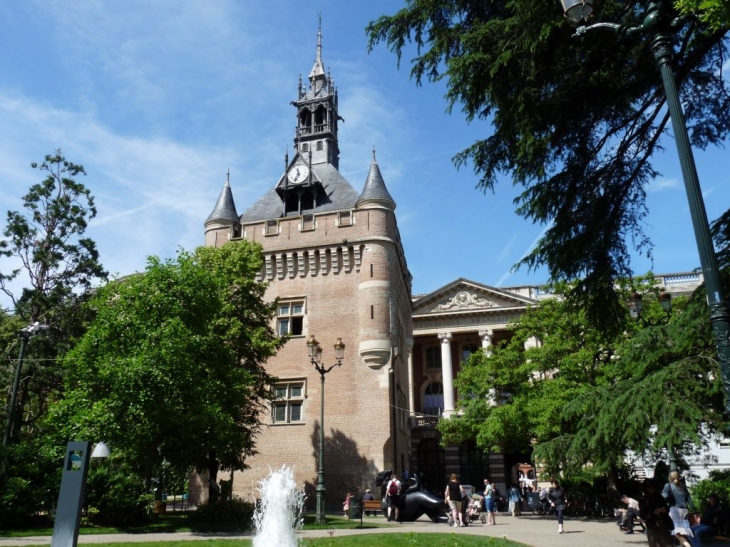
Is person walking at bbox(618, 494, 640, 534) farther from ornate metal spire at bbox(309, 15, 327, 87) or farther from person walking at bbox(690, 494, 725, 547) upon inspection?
ornate metal spire at bbox(309, 15, 327, 87)

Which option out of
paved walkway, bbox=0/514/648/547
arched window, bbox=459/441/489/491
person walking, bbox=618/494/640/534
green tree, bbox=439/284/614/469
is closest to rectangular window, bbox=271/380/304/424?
green tree, bbox=439/284/614/469

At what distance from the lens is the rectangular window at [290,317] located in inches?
1203

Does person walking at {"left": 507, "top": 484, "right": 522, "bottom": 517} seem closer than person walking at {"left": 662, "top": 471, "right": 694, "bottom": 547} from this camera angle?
No

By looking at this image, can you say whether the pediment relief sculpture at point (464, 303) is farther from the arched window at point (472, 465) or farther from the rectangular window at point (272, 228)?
the rectangular window at point (272, 228)

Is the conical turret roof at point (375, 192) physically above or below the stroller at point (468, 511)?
Result: above

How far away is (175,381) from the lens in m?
18.6

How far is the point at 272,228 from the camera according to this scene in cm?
3197

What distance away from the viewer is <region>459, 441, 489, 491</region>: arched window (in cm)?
4650

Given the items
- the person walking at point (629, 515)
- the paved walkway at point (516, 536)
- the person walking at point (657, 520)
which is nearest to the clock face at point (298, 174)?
the paved walkway at point (516, 536)

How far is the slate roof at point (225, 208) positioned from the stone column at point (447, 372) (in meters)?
24.9

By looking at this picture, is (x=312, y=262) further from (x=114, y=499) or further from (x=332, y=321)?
(x=114, y=499)

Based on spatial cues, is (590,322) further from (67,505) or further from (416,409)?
(416,409)

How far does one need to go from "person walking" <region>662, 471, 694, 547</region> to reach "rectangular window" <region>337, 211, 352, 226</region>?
67.6 ft

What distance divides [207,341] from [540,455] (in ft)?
37.1
